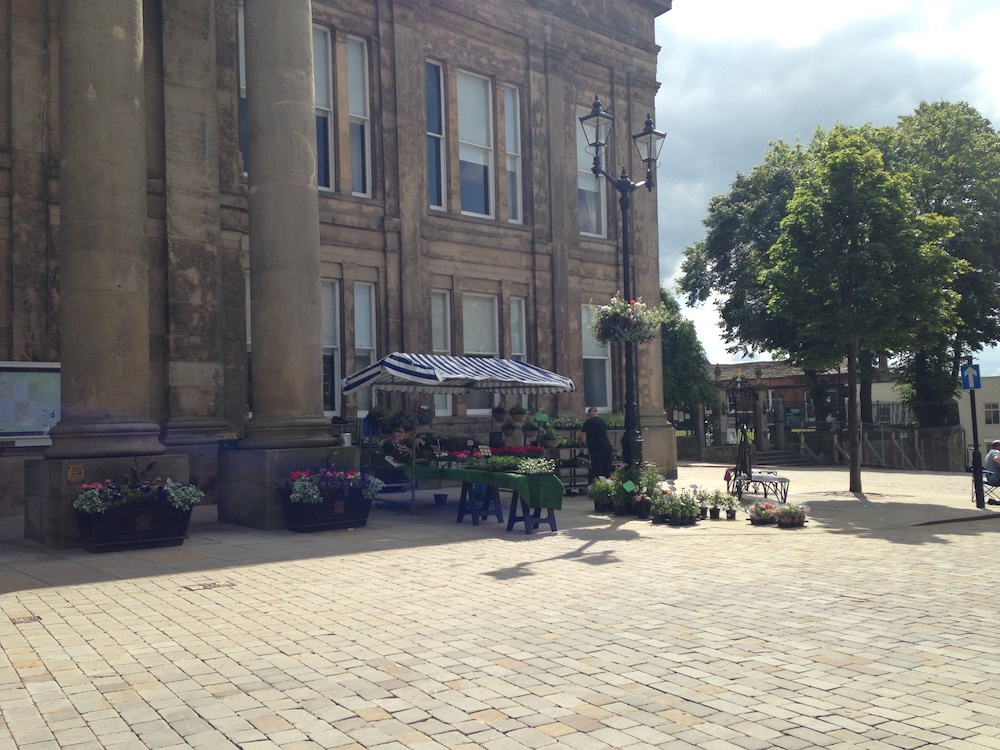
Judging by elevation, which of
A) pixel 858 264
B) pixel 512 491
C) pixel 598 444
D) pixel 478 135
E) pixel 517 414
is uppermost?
pixel 478 135

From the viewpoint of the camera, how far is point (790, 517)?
14.5 m

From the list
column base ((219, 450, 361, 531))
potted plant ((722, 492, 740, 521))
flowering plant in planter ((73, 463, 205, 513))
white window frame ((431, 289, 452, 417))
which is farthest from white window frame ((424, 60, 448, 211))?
Result: flowering plant in planter ((73, 463, 205, 513))

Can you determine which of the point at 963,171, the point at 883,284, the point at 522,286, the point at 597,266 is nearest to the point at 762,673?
the point at 883,284

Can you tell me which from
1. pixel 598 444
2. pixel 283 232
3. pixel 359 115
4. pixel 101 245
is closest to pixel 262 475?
pixel 283 232

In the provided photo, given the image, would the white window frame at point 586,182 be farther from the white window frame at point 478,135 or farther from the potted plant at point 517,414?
the potted plant at point 517,414

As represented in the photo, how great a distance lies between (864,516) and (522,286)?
1074 centimetres

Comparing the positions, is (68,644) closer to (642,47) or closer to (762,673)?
(762,673)

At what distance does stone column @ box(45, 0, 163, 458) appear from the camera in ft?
39.8

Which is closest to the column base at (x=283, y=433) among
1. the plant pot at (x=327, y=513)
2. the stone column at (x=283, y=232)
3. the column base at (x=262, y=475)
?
the stone column at (x=283, y=232)

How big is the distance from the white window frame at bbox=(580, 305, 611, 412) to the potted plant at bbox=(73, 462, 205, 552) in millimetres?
15039

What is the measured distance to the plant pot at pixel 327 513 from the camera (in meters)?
13.2

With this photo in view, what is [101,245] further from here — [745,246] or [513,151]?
[745,246]

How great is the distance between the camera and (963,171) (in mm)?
41094

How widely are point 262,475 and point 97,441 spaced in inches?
96.7
